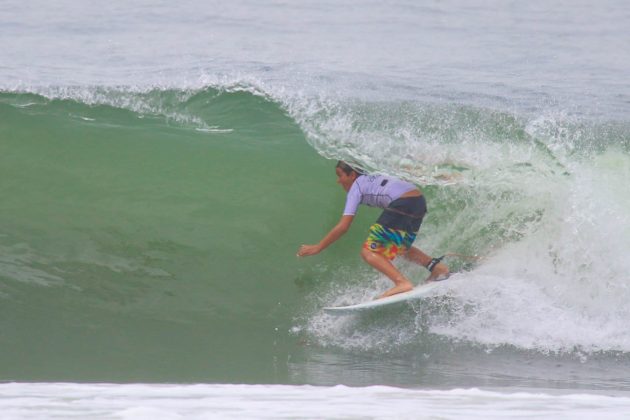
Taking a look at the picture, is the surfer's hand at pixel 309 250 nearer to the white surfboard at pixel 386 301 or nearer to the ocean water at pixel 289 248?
the white surfboard at pixel 386 301

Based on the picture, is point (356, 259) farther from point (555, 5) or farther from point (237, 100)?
point (555, 5)

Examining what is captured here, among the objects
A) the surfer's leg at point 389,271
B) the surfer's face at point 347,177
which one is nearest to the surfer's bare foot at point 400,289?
the surfer's leg at point 389,271

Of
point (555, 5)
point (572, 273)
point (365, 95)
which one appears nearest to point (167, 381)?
point (572, 273)

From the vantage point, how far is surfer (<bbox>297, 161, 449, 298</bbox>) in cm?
657

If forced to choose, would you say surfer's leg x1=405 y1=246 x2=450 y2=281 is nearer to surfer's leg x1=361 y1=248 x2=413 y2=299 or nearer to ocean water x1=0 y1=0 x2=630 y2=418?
ocean water x1=0 y1=0 x2=630 y2=418

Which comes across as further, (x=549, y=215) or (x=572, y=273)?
(x=549, y=215)

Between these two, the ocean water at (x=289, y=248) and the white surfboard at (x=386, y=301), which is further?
the white surfboard at (x=386, y=301)

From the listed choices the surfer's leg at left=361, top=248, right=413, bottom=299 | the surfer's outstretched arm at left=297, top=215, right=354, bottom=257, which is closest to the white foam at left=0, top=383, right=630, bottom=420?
the surfer's leg at left=361, top=248, right=413, bottom=299

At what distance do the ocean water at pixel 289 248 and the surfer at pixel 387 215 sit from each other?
1.21ft

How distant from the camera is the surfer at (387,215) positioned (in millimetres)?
6566

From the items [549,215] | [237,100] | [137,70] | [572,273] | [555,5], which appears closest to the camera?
[572,273]

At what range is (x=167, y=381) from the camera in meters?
5.32

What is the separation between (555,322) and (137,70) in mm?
8911

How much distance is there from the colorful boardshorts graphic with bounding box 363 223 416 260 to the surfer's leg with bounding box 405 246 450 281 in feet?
0.80
